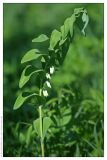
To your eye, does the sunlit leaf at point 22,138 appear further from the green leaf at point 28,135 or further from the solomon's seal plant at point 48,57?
the solomon's seal plant at point 48,57

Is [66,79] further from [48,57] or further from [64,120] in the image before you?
[48,57]

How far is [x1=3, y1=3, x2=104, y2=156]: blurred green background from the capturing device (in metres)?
2.58

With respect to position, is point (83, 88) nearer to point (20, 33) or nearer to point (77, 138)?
point (77, 138)

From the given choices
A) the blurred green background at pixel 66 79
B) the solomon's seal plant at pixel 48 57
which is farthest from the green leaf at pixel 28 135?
the solomon's seal plant at pixel 48 57

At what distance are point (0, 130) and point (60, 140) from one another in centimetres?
25

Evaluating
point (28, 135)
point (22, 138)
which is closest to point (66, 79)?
point (22, 138)

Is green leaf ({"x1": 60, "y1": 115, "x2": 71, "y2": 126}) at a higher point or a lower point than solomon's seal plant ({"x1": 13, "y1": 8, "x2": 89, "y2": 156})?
lower

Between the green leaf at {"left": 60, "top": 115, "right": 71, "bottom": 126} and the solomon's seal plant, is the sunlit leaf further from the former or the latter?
the solomon's seal plant

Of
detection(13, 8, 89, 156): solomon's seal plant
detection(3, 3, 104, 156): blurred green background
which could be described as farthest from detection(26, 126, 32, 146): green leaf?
detection(13, 8, 89, 156): solomon's seal plant

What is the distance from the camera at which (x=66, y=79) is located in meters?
3.36

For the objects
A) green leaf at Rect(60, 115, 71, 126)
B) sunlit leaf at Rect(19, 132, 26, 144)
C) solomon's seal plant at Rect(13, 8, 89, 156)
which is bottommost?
sunlit leaf at Rect(19, 132, 26, 144)

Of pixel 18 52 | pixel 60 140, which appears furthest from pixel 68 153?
pixel 18 52

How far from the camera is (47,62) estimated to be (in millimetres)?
2148

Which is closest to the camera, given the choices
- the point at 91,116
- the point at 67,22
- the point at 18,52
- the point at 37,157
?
the point at 67,22
